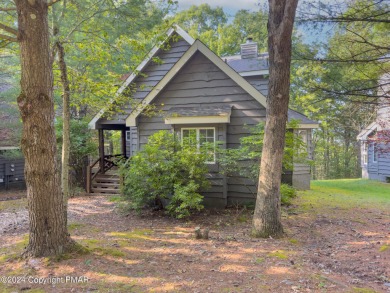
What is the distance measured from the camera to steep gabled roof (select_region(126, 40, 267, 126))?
8562 mm

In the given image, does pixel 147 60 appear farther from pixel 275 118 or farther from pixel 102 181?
pixel 275 118

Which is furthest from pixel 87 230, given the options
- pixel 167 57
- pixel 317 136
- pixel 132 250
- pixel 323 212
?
pixel 317 136

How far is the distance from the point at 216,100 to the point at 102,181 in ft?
23.3

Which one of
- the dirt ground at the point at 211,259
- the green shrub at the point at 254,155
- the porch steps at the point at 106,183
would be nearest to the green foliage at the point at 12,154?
the porch steps at the point at 106,183

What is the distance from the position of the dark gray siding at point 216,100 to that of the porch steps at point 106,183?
435 cm

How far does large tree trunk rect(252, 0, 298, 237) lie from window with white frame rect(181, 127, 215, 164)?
2.59 meters

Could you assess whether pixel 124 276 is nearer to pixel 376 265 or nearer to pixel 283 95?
pixel 376 265

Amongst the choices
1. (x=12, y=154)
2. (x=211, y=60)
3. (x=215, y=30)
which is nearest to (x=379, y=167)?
(x=211, y=60)

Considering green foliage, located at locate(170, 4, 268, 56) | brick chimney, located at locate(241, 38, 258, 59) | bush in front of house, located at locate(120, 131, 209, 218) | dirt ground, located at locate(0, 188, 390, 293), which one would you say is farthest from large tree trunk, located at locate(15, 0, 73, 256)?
green foliage, located at locate(170, 4, 268, 56)

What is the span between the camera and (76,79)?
7098 mm

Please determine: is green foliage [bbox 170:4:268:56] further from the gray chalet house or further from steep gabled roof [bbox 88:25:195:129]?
the gray chalet house

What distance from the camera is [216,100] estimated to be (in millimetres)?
9180

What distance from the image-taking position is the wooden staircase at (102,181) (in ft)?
42.3

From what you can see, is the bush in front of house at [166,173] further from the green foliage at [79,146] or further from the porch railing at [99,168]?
the green foliage at [79,146]
